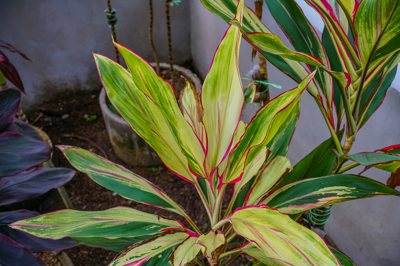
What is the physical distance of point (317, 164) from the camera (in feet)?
2.28

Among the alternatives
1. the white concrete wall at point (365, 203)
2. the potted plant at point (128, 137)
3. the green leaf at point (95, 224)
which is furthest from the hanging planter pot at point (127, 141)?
the green leaf at point (95, 224)

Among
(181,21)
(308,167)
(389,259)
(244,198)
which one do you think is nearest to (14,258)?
(244,198)

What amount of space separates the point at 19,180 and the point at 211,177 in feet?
2.24

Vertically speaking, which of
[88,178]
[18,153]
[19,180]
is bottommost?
[88,178]

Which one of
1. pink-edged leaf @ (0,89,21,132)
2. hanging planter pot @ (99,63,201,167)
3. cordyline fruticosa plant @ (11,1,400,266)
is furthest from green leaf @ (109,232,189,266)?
hanging planter pot @ (99,63,201,167)

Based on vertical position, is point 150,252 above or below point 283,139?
below

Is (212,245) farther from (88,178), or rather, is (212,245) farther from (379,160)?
(88,178)

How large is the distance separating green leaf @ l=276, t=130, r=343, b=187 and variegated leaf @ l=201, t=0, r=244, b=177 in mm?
218

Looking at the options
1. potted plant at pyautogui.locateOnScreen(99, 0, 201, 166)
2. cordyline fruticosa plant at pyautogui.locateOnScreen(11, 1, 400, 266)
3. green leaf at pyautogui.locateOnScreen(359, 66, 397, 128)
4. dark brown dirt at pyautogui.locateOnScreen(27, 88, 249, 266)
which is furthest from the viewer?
potted plant at pyautogui.locateOnScreen(99, 0, 201, 166)

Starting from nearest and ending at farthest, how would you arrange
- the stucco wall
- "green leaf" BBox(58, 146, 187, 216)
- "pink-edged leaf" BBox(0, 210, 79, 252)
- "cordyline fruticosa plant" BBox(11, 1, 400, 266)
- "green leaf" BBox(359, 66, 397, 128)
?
"cordyline fruticosa plant" BBox(11, 1, 400, 266), "green leaf" BBox(359, 66, 397, 128), "green leaf" BBox(58, 146, 187, 216), "pink-edged leaf" BBox(0, 210, 79, 252), the stucco wall

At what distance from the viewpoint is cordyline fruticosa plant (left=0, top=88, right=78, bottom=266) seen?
79 cm

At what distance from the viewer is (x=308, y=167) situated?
71 cm

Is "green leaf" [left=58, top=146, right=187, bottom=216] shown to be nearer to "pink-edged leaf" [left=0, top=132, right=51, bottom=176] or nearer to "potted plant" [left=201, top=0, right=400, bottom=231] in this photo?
"pink-edged leaf" [left=0, top=132, right=51, bottom=176]

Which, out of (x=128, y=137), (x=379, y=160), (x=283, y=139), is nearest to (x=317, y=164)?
(x=283, y=139)
